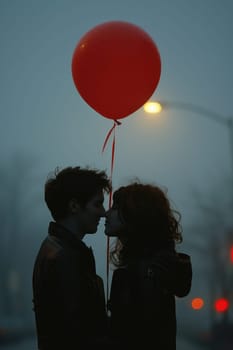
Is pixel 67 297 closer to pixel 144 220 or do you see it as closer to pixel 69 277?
pixel 69 277

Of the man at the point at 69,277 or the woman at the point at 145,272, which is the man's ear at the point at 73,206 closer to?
the man at the point at 69,277

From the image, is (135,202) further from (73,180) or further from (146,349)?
(146,349)

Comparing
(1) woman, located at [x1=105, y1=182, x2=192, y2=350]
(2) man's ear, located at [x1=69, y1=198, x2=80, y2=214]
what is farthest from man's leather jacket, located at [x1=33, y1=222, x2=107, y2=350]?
(2) man's ear, located at [x1=69, y1=198, x2=80, y2=214]

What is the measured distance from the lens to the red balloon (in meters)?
4.75

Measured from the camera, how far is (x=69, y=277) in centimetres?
305

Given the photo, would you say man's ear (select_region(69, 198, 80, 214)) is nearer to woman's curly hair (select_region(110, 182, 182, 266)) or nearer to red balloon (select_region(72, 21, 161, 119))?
woman's curly hair (select_region(110, 182, 182, 266))

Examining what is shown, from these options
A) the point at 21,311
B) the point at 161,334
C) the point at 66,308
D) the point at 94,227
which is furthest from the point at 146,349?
the point at 21,311

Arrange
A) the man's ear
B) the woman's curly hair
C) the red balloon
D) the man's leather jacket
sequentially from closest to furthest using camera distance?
1. the man's leather jacket
2. the woman's curly hair
3. the man's ear
4. the red balloon

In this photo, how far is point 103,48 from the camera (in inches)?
187

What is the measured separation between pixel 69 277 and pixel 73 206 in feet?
1.73

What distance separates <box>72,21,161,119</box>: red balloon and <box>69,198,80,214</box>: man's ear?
1.58 metres

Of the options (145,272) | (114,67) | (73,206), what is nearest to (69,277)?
(145,272)

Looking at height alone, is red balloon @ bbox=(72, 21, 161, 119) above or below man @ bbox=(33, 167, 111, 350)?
above

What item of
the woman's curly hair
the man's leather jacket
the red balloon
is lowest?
the man's leather jacket
